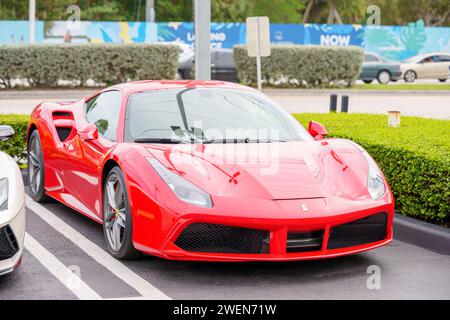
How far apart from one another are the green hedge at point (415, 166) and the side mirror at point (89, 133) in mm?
2658

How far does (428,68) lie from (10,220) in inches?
1378

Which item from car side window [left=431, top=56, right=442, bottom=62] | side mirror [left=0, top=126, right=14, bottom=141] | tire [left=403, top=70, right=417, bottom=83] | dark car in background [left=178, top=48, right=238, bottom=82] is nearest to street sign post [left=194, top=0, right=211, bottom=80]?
side mirror [left=0, top=126, right=14, bottom=141]

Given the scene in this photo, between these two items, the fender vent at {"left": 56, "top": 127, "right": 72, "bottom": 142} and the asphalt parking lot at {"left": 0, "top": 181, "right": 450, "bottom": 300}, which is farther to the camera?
the fender vent at {"left": 56, "top": 127, "right": 72, "bottom": 142}

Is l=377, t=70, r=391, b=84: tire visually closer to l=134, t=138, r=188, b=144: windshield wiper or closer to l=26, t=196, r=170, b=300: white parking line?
l=26, t=196, r=170, b=300: white parking line

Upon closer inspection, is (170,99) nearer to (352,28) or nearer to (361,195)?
(361,195)

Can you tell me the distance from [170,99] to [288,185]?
1707 millimetres

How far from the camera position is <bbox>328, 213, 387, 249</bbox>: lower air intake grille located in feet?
19.4

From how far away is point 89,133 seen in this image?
7.21 metres

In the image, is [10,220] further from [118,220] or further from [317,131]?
[317,131]

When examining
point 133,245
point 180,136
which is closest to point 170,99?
point 180,136

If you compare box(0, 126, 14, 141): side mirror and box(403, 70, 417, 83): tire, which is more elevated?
box(0, 126, 14, 141): side mirror

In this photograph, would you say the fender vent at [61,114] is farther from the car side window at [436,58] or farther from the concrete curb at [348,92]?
the car side window at [436,58]

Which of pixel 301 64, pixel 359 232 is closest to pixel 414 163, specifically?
pixel 359 232

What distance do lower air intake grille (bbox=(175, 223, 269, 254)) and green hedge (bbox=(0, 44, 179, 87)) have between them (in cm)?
2188
